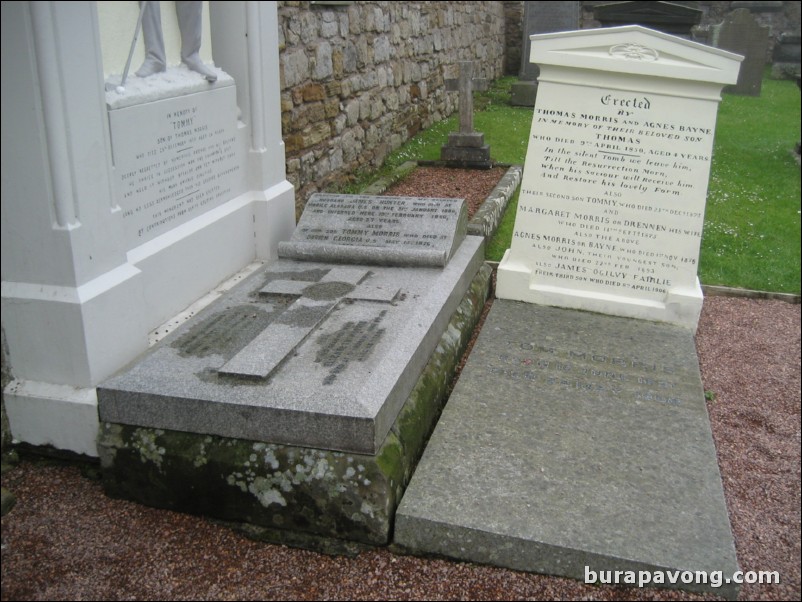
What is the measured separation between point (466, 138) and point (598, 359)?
195 inches

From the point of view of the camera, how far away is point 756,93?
51.9ft

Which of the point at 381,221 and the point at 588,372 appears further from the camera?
the point at 381,221

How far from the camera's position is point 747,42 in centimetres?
1600

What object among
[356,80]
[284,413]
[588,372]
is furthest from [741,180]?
[284,413]

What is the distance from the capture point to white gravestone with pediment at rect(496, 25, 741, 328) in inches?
174

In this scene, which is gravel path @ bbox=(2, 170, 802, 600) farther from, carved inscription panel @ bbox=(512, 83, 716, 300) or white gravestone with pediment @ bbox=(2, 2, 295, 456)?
carved inscription panel @ bbox=(512, 83, 716, 300)

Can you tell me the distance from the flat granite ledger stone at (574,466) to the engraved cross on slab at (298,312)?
0.71 metres

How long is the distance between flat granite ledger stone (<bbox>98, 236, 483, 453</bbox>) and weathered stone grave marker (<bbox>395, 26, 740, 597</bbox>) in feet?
1.21

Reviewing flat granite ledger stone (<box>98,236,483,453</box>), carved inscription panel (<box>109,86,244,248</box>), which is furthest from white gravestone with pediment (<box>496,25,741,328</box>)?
carved inscription panel (<box>109,86,244,248</box>)

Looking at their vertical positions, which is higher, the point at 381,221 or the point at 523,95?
the point at 523,95

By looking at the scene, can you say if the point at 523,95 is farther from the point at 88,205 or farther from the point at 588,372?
the point at 88,205

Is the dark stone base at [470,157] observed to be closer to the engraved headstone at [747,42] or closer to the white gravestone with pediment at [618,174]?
the white gravestone with pediment at [618,174]

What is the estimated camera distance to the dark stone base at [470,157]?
855 cm

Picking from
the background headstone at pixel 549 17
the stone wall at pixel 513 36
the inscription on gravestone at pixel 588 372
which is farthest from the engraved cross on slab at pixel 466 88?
the stone wall at pixel 513 36
